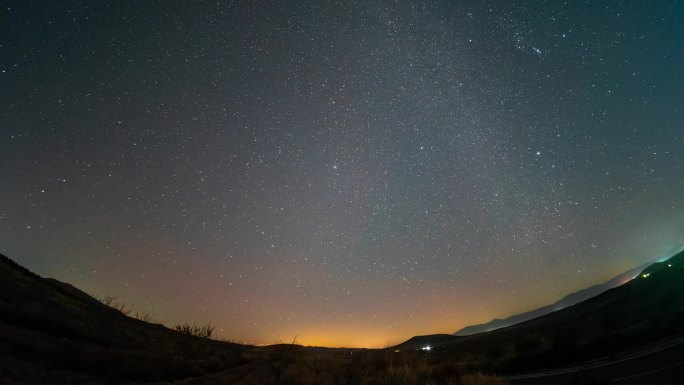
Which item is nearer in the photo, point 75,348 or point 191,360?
point 75,348

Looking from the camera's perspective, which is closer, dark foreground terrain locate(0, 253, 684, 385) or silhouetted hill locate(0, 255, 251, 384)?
silhouetted hill locate(0, 255, 251, 384)

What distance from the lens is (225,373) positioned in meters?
12.6

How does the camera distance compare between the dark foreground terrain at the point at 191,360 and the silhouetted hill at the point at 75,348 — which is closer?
the silhouetted hill at the point at 75,348

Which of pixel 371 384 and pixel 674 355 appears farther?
pixel 674 355

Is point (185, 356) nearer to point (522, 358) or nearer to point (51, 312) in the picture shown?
point (51, 312)

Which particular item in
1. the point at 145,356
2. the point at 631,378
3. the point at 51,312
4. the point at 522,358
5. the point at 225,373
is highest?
the point at 51,312

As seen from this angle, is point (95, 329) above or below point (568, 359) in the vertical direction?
above

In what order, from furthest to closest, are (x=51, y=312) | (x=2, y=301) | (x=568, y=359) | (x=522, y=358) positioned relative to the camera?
(x=522, y=358) < (x=568, y=359) < (x=51, y=312) < (x=2, y=301)

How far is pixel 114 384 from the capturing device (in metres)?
9.59

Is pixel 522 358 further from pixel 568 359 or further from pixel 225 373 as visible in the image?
pixel 225 373

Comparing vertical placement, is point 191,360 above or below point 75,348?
below

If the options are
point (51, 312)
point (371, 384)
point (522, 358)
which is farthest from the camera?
point (522, 358)

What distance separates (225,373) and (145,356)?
274 centimetres

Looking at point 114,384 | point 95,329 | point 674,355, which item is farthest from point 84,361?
point 674,355
